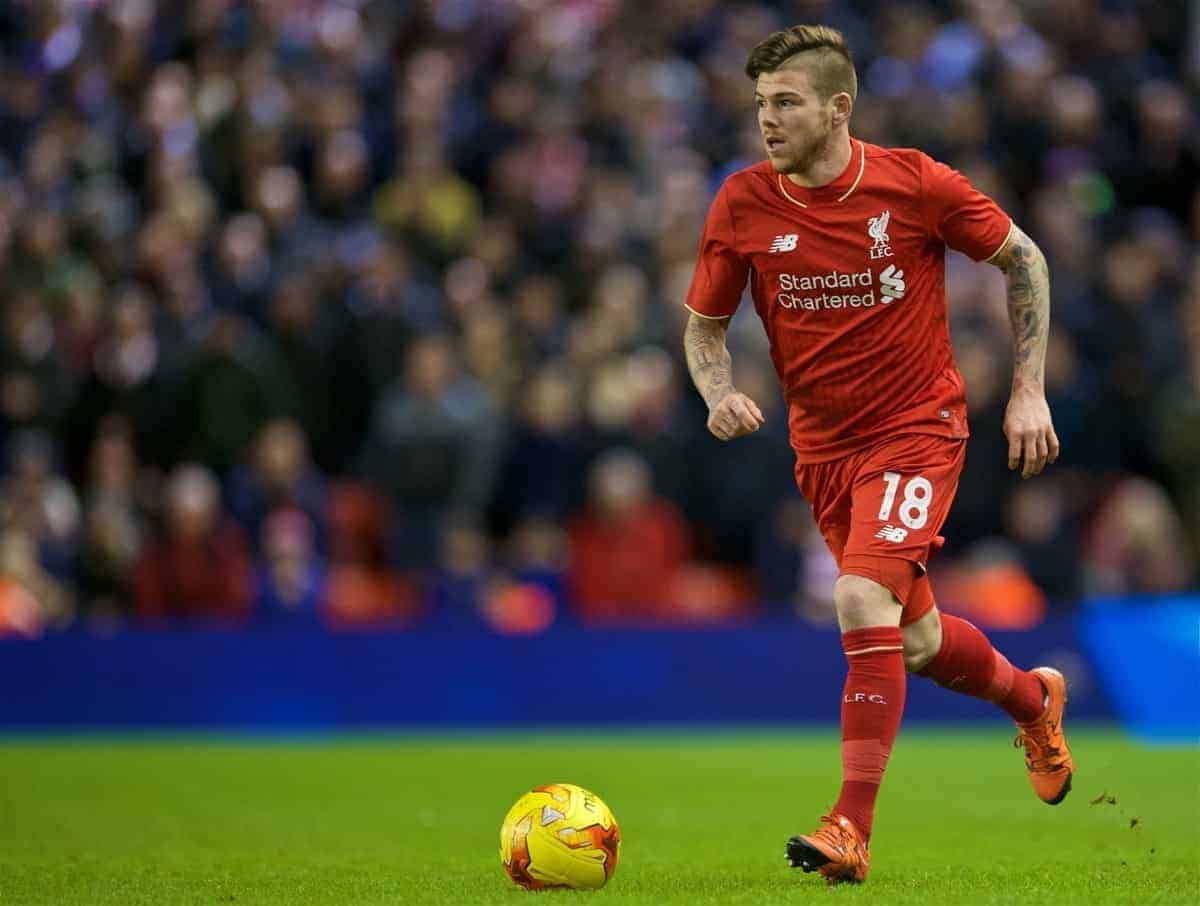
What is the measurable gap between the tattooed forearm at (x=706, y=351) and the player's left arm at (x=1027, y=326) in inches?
39.4

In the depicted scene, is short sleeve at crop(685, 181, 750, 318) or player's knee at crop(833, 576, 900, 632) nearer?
player's knee at crop(833, 576, 900, 632)

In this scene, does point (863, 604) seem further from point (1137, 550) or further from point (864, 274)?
point (1137, 550)

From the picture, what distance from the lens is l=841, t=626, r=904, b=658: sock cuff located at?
698 cm

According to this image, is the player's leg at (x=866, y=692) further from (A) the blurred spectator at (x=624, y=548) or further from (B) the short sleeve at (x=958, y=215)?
(A) the blurred spectator at (x=624, y=548)

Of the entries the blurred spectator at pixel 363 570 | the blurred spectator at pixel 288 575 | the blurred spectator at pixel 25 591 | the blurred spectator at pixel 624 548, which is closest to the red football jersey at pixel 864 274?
the blurred spectator at pixel 624 548

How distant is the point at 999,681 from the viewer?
7.79m

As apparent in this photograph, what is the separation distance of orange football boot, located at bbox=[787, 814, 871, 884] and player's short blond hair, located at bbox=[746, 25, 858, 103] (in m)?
2.45

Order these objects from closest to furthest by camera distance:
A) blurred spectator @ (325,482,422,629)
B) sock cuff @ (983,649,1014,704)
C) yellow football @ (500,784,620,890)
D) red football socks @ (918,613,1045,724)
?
yellow football @ (500,784,620,890), red football socks @ (918,613,1045,724), sock cuff @ (983,649,1014,704), blurred spectator @ (325,482,422,629)

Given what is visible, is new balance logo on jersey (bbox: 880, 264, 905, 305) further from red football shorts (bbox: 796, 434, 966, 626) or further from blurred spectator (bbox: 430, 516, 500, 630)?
blurred spectator (bbox: 430, 516, 500, 630)

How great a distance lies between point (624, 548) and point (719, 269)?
309 inches

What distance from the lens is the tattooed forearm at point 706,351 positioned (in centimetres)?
755

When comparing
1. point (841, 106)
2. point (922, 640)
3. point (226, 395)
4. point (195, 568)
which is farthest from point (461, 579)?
point (841, 106)

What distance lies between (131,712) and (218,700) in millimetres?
627

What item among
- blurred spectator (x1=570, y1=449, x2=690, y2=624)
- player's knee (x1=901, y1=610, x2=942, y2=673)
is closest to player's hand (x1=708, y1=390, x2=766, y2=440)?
player's knee (x1=901, y1=610, x2=942, y2=673)
